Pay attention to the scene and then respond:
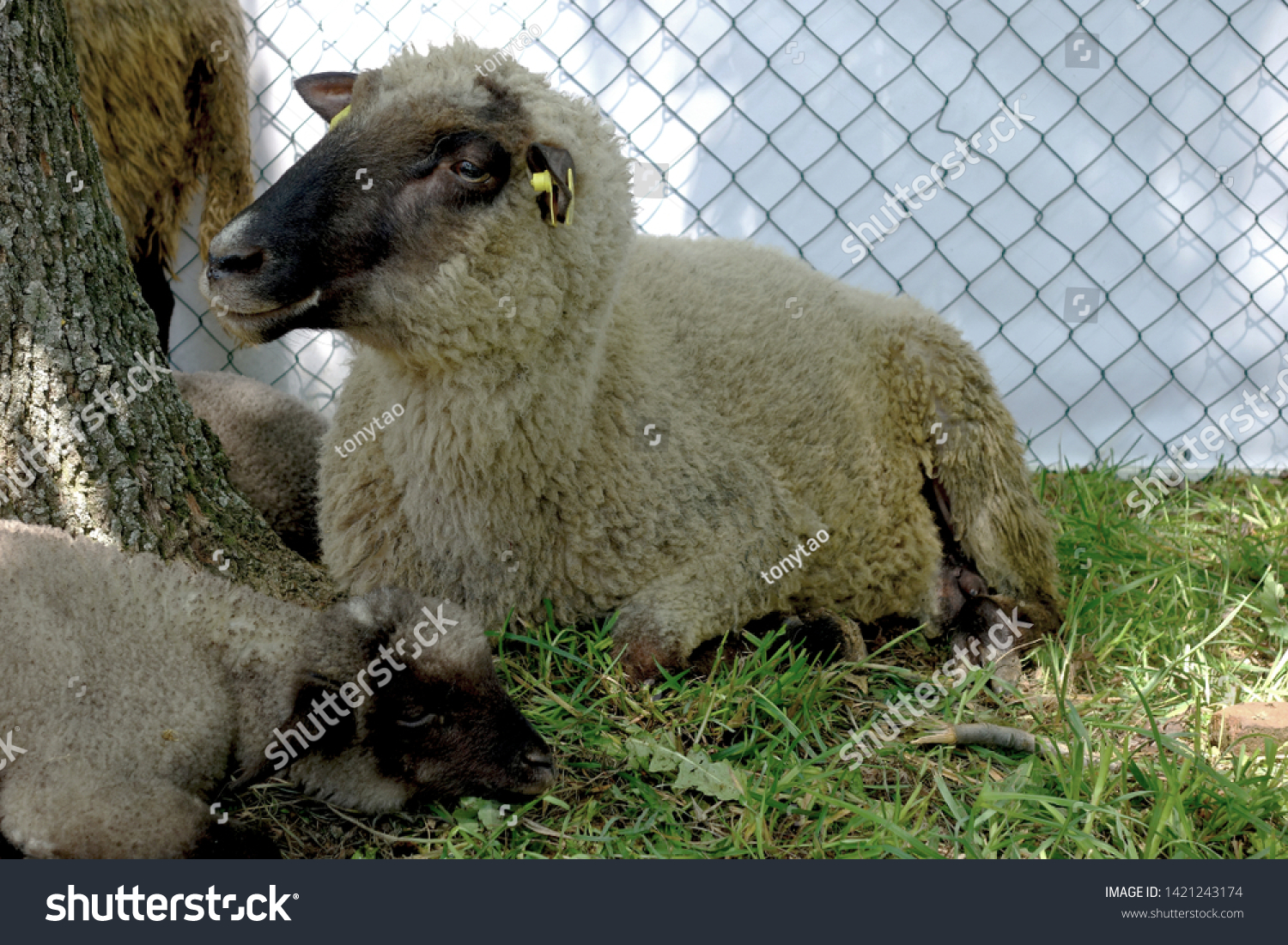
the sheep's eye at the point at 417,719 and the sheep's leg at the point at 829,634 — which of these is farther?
the sheep's leg at the point at 829,634

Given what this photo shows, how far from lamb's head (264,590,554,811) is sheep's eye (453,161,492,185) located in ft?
3.36

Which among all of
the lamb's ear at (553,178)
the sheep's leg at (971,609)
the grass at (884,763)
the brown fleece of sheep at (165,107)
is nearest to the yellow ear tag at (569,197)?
the lamb's ear at (553,178)

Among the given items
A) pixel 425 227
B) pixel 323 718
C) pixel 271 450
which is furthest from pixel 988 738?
pixel 271 450

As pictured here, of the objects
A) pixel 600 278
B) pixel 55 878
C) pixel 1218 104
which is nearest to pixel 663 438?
pixel 600 278

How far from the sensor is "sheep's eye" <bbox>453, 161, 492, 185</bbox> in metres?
2.48

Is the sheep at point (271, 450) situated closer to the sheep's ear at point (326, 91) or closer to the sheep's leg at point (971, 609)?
the sheep's ear at point (326, 91)

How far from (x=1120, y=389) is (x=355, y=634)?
150 inches

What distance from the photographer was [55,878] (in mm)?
1920

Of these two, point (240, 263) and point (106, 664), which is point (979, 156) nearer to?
point (240, 263)

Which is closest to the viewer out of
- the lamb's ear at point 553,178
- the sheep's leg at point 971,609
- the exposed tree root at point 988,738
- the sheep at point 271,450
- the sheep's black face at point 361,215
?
the sheep's black face at point 361,215

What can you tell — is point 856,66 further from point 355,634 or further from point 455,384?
point 355,634

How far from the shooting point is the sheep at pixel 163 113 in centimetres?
354

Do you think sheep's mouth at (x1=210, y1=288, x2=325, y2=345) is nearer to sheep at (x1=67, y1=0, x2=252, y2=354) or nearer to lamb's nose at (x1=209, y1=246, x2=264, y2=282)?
lamb's nose at (x1=209, y1=246, x2=264, y2=282)

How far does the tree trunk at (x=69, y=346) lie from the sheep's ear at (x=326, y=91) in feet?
1.88
